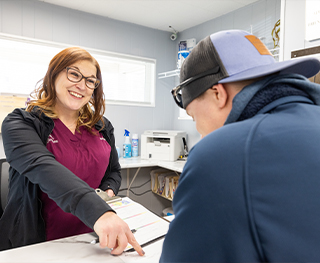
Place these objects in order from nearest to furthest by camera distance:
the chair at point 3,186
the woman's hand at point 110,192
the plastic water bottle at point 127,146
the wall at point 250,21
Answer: the woman's hand at point 110,192, the chair at point 3,186, the wall at point 250,21, the plastic water bottle at point 127,146

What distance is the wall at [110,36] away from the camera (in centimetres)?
264

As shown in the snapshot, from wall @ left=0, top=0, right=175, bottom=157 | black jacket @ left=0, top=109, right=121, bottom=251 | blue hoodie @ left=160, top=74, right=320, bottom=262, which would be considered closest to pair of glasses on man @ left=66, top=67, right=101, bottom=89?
black jacket @ left=0, top=109, right=121, bottom=251

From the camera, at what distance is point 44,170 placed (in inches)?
35.2

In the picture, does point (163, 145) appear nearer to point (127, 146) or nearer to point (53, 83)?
point (127, 146)

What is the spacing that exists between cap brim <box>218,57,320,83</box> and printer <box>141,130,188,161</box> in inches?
93.0

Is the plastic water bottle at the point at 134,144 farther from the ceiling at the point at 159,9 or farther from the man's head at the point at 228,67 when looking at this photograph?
the man's head at the point at 228,67

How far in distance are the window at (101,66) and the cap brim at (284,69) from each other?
2.74 meters

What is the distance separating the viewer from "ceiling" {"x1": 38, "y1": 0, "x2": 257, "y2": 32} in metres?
2.67

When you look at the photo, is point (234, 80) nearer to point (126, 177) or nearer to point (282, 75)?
point (282, 75)

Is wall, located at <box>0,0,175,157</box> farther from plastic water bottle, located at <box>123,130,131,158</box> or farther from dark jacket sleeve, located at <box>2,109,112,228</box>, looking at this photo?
dark jacket sleeve, located at <box>2,109,112,228</box>

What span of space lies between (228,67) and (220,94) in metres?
0.06

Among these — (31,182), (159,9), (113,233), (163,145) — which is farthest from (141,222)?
(159,9)

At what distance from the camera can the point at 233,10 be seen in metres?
2.89

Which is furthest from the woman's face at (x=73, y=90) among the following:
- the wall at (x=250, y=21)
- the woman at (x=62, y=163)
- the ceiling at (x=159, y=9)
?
the wall at (x=250, y=21)
